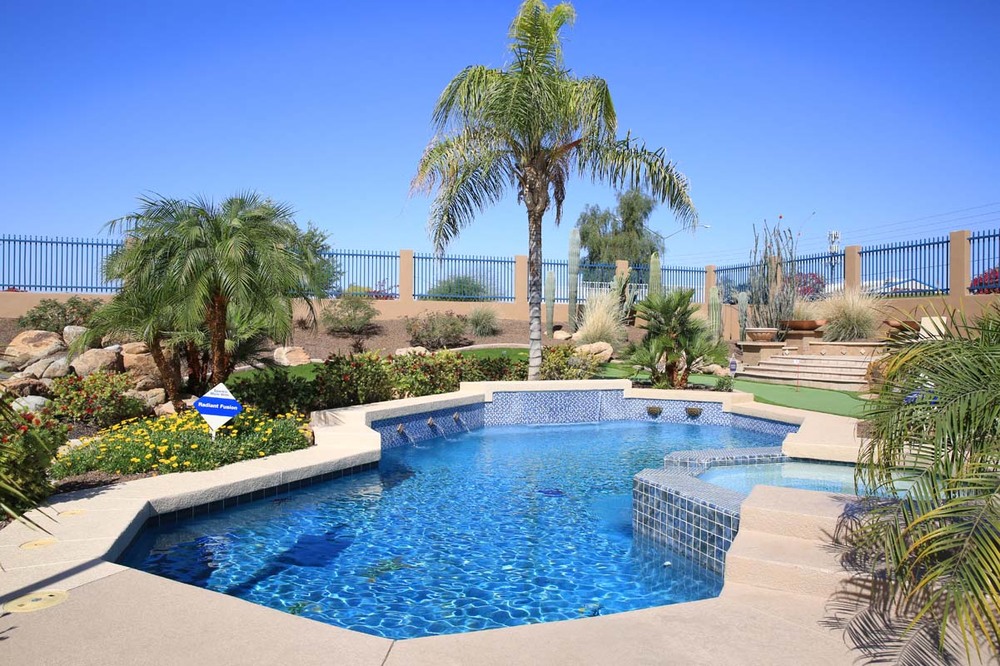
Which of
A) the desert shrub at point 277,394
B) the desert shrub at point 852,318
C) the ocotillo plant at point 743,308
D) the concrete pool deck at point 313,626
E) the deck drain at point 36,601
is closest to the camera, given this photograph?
the concrete pool deck at point 313,626

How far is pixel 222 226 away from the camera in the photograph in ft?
29.0

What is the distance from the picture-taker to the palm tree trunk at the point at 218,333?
903 centimetres

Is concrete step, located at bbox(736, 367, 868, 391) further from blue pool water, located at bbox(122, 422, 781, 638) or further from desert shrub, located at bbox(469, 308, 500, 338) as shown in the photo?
blue pool water, located at bbox(122, 422, 781, 638)

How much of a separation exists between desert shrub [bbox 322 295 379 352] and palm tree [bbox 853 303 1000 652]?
58.8 feet

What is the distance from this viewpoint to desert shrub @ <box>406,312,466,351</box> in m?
20.5

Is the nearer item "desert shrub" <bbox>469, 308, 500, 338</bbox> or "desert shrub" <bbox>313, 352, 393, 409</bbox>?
"desert shrub" <bbox>313, 352, 393, 409</bbox>

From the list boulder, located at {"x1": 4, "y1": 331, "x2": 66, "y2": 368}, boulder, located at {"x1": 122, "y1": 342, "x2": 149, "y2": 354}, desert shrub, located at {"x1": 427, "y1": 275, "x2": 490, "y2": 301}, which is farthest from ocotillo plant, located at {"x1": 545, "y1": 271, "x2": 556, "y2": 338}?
boulder, located at {"x1": 4, "y1": 331, "x2": 66, "y2": 368}

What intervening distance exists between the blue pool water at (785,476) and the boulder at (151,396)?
25.9 feet

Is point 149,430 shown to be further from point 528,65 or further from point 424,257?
point 424,257

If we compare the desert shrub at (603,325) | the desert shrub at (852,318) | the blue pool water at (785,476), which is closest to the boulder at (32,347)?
the desert shrub at (603,325)

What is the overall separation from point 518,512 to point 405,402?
4810 millimetres

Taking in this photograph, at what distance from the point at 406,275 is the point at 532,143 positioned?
11.2 metres

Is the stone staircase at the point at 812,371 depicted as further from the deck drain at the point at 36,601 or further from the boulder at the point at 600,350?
the deck drain at the point at 36,601

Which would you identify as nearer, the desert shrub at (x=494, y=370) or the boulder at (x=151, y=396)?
the boulder at (x=151, y=396)
